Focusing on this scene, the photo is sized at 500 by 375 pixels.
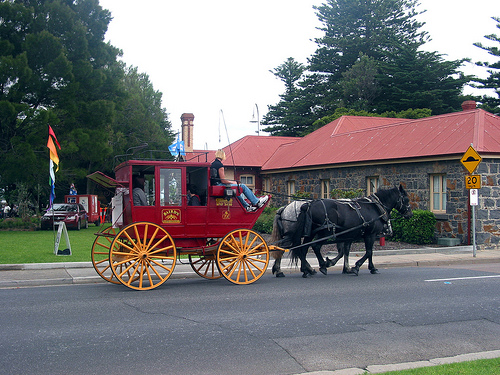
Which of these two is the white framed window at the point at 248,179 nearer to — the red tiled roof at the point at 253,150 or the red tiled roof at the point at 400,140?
the red tiled roof at the point at 253,150

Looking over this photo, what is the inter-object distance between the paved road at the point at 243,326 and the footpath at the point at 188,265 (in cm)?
69

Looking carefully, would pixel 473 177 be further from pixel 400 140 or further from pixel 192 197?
pixel 192 197

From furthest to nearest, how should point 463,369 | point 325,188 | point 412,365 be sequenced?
point 325,188 < point 412,365 < point 463,369

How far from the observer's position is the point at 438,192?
19.1 meters

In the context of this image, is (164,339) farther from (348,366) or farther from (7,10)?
(7,10)

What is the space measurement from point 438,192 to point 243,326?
566 inches

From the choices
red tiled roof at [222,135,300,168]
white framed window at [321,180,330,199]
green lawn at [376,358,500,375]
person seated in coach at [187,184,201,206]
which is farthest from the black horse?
red tiled roof at [222,135,300,168]

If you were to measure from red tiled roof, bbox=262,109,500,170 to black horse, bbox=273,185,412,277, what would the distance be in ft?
22.3

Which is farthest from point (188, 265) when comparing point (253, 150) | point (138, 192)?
point (253, 150)

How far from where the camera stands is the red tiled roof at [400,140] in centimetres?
1853

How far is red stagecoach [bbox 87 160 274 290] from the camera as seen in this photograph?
9594 millimetres

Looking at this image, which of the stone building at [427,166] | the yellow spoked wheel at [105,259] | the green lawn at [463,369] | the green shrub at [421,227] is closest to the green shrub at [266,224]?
the stone building at [427,166]

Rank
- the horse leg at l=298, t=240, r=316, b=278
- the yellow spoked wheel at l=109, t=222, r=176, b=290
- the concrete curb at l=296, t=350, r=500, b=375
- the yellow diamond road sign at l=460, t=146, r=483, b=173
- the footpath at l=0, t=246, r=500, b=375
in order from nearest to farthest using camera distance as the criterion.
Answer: the concrete curb at l=296, t=350, r=500, b=375 → the footpath at l=0, t=246, r=500, b=375 → the yellow spoked wheel at l=109, t=222, r=176, b=290 → the horse leg at l=298, t=240, r=316, b=278 → the yellow diamond road sign at l=460, t=146, r=483, b=173

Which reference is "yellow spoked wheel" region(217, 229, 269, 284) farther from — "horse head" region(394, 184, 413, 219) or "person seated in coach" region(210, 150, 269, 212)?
"horse head" region(394, 184, 413, 219)
